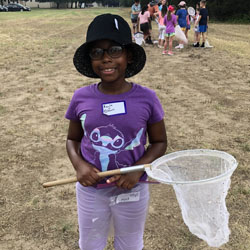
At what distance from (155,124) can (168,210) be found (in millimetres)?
1471

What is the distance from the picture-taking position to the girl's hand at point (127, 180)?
4.92 feet

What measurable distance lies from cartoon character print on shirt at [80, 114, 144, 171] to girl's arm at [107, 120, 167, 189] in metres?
0.09

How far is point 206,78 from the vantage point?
729 centimetres

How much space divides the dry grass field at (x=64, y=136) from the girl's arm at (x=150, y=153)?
114 centimetres

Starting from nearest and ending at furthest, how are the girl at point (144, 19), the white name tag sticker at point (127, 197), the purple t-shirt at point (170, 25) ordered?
the white name tag sticker at point (127, 197), the purple t-shirt at point (170, 25), the girl at point (144, 19)

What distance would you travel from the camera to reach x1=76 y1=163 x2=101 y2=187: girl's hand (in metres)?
1.52

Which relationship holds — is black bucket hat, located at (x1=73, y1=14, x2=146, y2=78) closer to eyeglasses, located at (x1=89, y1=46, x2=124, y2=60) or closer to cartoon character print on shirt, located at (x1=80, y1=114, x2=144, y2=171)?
eyeglasses, located at (x1=89, y1=46, x2=124, y2=60)

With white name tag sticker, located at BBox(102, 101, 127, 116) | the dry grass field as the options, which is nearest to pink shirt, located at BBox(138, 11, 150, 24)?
the dry grass field

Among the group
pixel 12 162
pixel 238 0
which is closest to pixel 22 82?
pixel 12 162

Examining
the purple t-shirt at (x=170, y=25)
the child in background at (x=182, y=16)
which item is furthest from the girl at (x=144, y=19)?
Result: the purple t-shirt at (x=170, y=25)

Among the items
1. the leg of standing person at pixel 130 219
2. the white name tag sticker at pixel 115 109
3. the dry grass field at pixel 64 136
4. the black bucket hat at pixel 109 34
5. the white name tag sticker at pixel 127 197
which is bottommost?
the dry grass field at pixel 64 136

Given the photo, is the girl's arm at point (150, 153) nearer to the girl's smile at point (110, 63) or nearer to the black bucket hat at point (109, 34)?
the girl's smile at point (110, 63)

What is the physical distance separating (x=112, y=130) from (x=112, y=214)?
1.69 feet

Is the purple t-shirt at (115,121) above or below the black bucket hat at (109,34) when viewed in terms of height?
below
